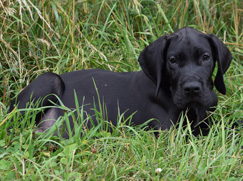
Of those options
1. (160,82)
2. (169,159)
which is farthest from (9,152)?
(160,82)

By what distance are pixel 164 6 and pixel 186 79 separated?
238cm

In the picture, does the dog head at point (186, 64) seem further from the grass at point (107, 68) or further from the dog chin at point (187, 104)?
the grass at point (107, 68)

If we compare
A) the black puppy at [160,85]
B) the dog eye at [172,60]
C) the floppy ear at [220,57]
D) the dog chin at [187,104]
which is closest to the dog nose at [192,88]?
the black puppy at [160,85]

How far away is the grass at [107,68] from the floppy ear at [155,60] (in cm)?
46

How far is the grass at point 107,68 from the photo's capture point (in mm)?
3096

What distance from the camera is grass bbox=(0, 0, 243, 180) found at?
3.10m

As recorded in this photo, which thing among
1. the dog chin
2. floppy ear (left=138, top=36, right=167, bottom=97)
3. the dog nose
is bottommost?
the dog chin

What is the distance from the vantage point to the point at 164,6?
592 centimetres

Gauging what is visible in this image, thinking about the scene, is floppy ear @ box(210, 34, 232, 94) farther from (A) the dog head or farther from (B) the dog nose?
(B) the dog nose

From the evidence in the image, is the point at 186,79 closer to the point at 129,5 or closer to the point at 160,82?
the point at 160,82

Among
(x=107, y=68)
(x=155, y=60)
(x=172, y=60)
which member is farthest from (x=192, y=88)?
(x=107, y=68)

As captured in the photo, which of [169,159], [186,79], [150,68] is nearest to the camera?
[169,159]

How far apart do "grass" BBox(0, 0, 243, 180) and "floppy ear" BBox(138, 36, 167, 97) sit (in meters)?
0.46

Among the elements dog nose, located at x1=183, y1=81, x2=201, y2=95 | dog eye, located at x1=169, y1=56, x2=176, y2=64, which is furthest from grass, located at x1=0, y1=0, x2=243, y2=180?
dog eye, located at x1=169, y1=56, x2=176, y2=64
